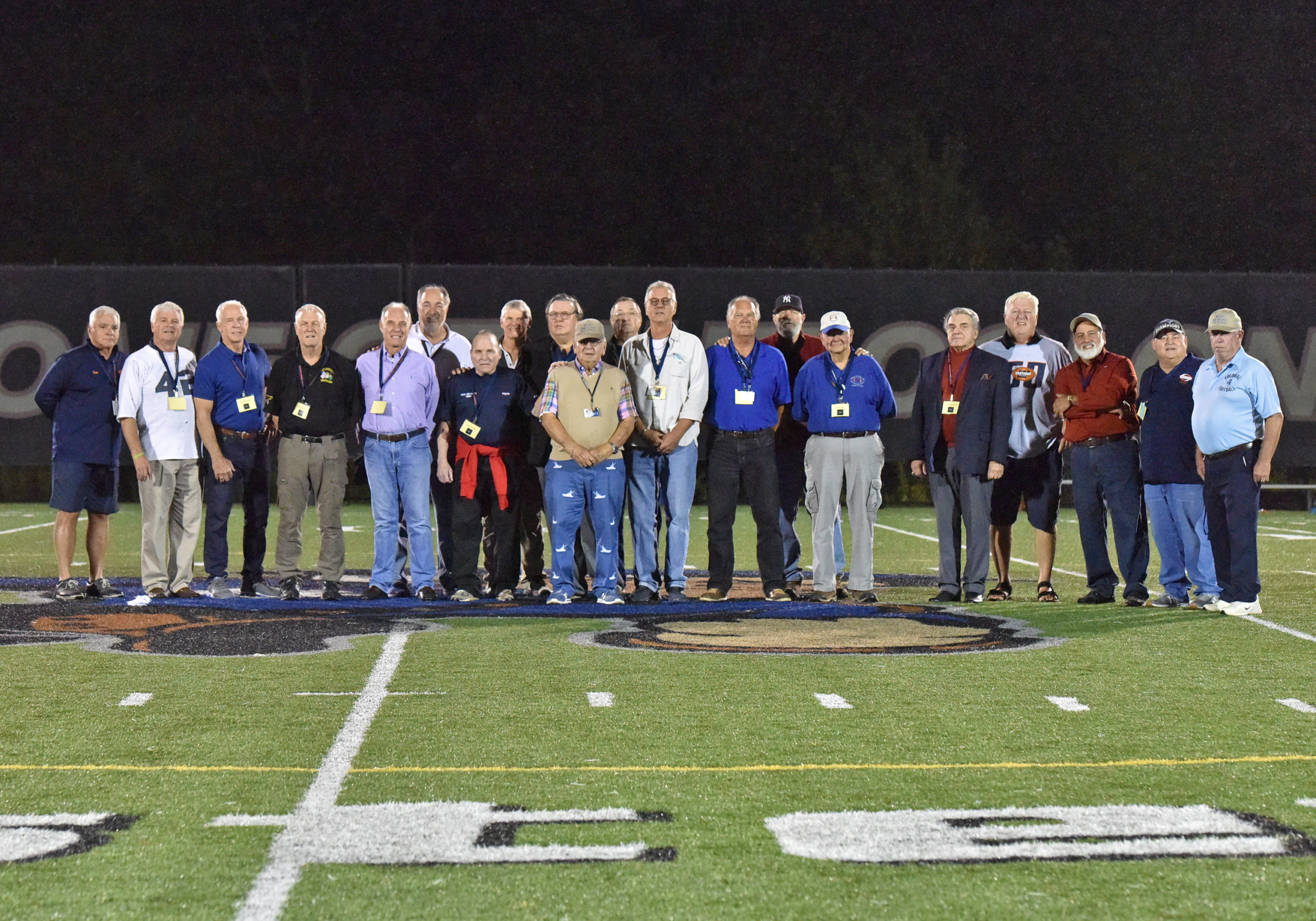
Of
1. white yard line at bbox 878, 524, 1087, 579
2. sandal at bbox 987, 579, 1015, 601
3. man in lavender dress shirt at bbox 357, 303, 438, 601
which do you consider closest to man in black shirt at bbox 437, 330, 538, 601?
man in lavender dress shirt at bbox 357, 303, 438, 601

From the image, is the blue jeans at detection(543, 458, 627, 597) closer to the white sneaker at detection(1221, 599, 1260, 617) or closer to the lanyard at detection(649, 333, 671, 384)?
the lanyard at detection(649, 333, 671, 384)

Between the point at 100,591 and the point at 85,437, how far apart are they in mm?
879

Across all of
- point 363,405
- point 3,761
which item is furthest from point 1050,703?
point 363,405

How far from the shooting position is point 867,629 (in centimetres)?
705

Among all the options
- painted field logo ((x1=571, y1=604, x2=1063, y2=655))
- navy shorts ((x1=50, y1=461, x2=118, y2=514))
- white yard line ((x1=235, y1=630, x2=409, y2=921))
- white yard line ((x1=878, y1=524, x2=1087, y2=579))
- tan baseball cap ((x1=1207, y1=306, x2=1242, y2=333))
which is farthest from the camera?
white yard line ((x1=878, y1=524, x2=1087, y2=579))

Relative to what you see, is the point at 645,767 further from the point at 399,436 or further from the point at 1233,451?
the point at 1233,451

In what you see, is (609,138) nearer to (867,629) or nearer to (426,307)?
(426,307)

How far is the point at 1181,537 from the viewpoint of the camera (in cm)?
807

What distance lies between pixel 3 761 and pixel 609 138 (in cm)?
2593

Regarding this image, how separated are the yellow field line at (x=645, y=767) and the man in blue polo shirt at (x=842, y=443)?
12.9 ft

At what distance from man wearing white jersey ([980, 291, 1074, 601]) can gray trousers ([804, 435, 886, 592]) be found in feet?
2.77

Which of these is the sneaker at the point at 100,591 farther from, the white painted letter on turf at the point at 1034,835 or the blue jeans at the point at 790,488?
the white painted letter on turf at the point at 1034,835

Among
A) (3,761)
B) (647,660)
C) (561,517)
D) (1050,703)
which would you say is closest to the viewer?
(3,761)

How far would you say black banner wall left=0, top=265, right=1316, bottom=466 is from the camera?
18.1 m
